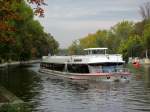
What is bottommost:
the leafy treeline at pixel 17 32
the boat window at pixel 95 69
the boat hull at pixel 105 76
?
the boat hull at pixel 105 76

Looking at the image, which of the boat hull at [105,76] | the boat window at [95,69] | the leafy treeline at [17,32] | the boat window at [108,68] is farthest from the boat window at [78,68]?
the leafy treeline at [17,32]

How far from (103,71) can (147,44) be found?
8941 centimetres

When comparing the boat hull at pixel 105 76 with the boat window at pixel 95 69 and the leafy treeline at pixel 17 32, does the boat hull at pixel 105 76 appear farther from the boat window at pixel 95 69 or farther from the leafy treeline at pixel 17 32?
the leafy treeline at pixel 17 32

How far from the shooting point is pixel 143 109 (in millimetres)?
28203

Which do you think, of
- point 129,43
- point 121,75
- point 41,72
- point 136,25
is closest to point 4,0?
point 121,75

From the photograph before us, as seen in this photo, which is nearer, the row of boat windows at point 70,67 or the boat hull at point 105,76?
the boat hull at point 105,76

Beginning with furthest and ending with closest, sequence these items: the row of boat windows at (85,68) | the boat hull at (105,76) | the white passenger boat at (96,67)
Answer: the row of boat windows at (85,68)
the white passenger boat at (96,67)
the boat hull at (105,76)

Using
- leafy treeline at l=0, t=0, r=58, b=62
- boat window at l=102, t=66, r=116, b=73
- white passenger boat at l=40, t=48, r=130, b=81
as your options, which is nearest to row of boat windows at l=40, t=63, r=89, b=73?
white passenger boat at l=40, t=48, r=130, b=81

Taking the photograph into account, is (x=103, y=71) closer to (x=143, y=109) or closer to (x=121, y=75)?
(x=121, y=75)

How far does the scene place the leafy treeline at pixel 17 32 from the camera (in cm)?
2402

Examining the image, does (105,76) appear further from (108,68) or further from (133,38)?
(133,38)

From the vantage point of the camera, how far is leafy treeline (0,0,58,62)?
24.0 meters

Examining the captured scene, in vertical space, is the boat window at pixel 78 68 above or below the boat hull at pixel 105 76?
above

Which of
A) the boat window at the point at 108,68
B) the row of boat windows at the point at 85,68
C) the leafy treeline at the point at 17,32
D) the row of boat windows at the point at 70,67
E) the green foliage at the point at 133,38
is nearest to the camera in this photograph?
the leafy treeline at the point at 17,32
